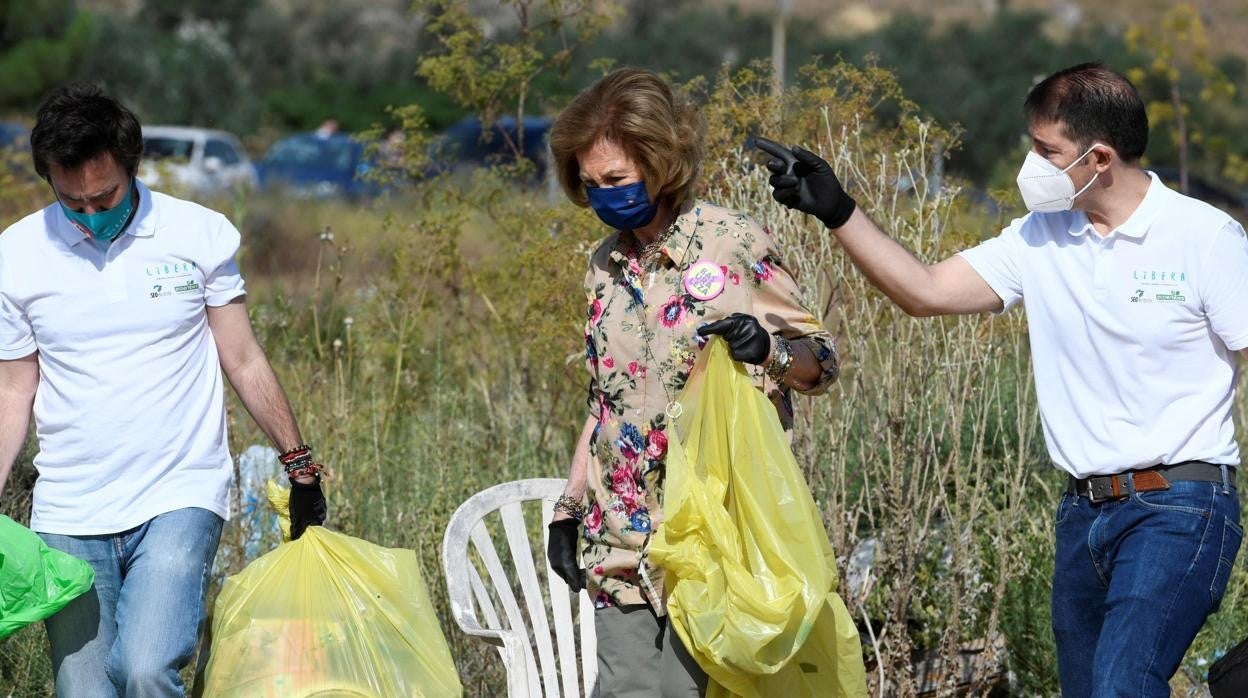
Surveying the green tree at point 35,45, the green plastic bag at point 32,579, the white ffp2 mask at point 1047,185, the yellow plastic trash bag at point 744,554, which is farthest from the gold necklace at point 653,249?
the green tree at point 35,45

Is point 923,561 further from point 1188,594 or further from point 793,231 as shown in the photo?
point 1188,594

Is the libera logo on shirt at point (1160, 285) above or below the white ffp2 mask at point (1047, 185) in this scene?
below

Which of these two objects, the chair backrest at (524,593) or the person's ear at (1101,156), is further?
the chair backrest at (524,593)

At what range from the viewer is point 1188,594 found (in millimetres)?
2748

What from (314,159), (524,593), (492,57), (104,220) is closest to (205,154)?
(314,159)

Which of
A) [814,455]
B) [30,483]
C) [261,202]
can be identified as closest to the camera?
[814,455]

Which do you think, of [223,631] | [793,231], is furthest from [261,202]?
[223,631]

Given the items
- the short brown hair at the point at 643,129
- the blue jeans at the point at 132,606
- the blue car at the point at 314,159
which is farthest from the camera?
the blue car at the point at 314,159

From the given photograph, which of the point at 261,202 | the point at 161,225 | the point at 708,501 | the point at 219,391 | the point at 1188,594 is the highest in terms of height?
the point at 261,202

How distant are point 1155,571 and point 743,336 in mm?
865

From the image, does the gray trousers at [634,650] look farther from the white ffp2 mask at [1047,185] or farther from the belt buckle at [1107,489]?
the white ffp2 mask at [1047,185]

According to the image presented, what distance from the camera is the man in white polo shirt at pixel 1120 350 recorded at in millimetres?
2750

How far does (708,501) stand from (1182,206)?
3.46ft

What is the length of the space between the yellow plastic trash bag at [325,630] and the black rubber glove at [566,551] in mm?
307
